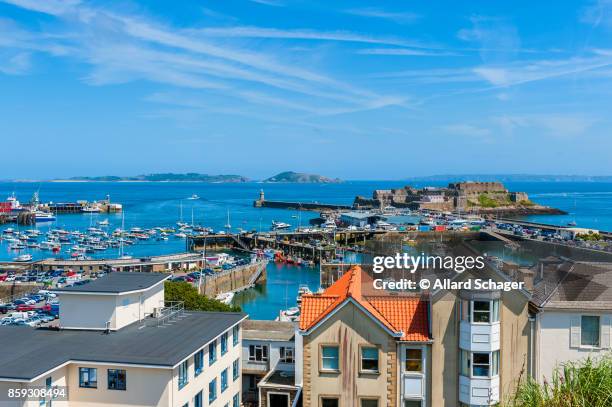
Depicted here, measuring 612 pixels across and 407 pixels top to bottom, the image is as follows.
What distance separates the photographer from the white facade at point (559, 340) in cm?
1385

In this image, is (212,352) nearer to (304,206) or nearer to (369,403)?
(369,403)

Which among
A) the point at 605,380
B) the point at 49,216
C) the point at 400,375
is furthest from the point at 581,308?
the point at 49,216

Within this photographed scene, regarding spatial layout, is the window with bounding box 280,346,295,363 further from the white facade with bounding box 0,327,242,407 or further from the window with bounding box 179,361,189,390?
the white facade with bounding box 0,327,242,407

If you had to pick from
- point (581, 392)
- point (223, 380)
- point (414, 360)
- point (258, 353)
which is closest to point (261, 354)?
point (258, 353)

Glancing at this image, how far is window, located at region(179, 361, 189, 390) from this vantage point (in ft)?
48.8

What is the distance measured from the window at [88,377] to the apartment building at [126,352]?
0.08 ft

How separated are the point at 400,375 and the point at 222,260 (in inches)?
2152

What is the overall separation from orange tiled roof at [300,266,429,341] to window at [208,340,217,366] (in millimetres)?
3855

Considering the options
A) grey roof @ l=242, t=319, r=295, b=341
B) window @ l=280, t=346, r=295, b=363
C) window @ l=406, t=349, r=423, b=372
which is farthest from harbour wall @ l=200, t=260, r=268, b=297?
window @ l=406, t=349, r=423, b=372

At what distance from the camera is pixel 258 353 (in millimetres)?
21781

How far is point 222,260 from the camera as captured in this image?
67.3m

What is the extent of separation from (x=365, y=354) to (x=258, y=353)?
8.52m

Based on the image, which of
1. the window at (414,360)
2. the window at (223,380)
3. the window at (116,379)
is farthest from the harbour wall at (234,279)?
the window at (414,360)

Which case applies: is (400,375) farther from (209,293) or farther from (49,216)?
(49,216)
